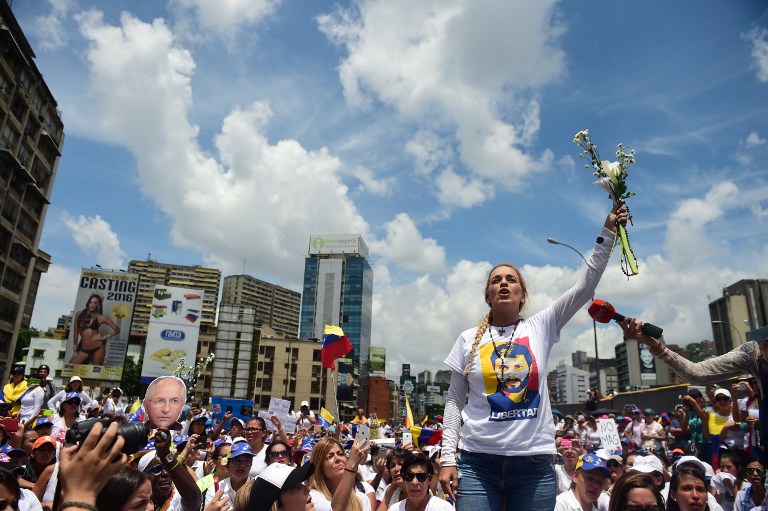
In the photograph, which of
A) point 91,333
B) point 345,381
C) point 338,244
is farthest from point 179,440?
point 338,244

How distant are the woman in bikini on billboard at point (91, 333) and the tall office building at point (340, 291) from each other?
82.4m

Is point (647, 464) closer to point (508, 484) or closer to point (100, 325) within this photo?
point (508, 484)

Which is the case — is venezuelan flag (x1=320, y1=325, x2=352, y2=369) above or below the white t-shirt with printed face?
above

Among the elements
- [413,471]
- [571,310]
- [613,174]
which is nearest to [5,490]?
[413,471]

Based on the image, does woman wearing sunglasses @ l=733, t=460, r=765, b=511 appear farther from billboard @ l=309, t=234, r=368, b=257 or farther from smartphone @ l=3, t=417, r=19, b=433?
billboard @ l=309, t=234, r=368, b=257

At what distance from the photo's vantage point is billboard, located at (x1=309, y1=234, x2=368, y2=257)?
13800 cm

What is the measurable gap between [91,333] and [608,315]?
167ft

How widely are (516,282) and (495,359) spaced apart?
0.54 metres

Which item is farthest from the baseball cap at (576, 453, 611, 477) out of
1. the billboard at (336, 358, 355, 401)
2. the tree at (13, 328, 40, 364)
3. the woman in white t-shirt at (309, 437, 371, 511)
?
the billboard at (336, 358, 355, 401)

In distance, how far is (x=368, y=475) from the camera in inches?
354

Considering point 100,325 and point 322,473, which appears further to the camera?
point 100,325

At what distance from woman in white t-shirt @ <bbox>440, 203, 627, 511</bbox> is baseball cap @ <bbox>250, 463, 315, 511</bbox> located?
3.20 ft

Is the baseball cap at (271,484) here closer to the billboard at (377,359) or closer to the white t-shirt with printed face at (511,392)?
the white t-shirt with printed face at (511,392)

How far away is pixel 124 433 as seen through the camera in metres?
2.10
